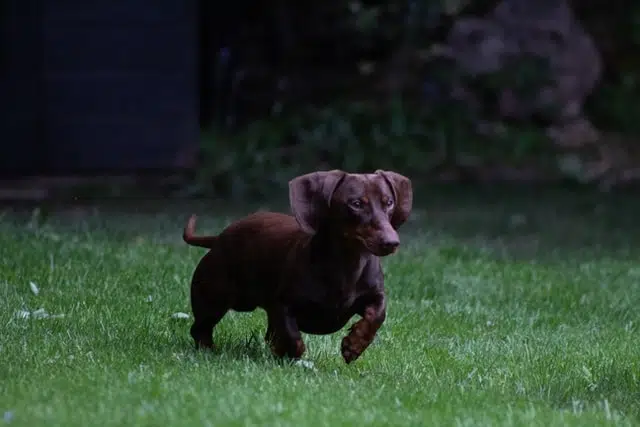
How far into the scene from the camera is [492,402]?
475 centimetres

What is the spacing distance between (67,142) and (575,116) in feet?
20.6

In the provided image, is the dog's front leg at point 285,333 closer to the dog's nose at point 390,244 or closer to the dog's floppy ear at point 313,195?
the dog's floppy ear at point 313,195

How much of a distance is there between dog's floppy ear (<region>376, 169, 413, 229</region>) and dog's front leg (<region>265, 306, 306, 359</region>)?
567 millimetres

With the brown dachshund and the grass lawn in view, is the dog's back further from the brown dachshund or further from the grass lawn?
the grass lawn

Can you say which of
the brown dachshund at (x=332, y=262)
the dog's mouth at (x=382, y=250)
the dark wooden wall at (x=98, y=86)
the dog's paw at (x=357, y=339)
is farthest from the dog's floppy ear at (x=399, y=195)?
the dark wooden wall at (x=98, y=86)

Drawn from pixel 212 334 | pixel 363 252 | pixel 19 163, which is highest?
pixel 363 252

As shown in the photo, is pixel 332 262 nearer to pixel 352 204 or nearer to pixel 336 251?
pixel 336 251

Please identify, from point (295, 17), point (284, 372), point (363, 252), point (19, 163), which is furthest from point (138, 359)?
point (295, 17)

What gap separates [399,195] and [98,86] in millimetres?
9596

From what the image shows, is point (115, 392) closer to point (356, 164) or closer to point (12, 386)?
point (12, 386)

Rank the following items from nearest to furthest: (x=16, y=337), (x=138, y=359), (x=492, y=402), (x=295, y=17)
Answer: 1. (x=492, y=402)
2. (x=138, y=359)
3. (x=16, y=337)
4. (x=295, y=17)

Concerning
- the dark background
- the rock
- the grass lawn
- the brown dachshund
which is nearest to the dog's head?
the brown dachshund

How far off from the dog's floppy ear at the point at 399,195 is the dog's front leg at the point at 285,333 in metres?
0.57

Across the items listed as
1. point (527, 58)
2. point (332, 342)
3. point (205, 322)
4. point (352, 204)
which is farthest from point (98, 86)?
point (352, 204)
